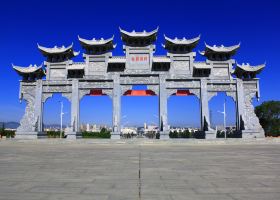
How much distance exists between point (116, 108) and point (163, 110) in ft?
17.2

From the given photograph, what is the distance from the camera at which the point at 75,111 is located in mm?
36000

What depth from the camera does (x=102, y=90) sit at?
120ft

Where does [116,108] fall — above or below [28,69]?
below

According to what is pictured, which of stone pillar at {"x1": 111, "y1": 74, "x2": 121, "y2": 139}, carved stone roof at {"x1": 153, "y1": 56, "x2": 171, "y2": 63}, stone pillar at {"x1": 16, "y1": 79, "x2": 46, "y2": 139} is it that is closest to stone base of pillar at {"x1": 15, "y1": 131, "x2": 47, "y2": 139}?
stone pillar at {"x1": 16, "y1": 79, "x2": 46, "y2": 139}

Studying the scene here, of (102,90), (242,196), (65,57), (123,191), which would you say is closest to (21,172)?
(123,191)

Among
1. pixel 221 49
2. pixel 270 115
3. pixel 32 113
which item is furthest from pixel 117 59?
pixel 270 115

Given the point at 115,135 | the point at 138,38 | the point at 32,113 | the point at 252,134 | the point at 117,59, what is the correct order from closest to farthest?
the point at 115,135 < the point at 252,134 < the point at 117,59 < the point at 138,38 < the point at 32,113

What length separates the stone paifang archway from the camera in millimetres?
36091

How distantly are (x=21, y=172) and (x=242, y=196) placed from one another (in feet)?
21.5

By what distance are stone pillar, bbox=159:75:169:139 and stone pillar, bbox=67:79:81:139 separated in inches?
364

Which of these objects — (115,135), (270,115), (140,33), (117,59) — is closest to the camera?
(115,135)

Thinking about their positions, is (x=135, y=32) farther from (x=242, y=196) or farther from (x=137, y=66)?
(x=242, y=196)

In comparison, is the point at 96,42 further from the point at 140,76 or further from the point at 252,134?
the point at 252,134

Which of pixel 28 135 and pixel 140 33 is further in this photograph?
pixel 140 33
